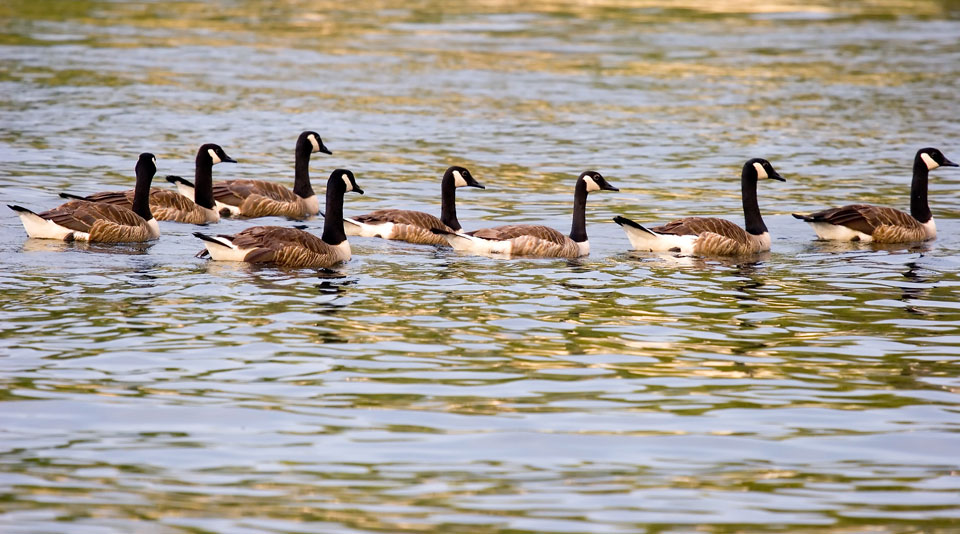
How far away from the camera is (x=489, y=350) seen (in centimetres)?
1258

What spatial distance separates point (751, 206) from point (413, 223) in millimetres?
4660

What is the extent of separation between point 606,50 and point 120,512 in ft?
127

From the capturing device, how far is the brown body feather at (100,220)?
17.5 metres

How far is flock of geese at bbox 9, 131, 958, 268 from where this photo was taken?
16891 millimetres

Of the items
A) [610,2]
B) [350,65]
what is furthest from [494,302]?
[610,2]

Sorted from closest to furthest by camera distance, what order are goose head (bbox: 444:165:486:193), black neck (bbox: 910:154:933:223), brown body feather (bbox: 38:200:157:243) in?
brown body feather (bbox: 38:200:157:243)
goose head (bbox: 444:165:486:193)
black neck (bbox: 910:154:933:223)

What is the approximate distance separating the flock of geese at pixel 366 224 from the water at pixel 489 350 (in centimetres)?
33

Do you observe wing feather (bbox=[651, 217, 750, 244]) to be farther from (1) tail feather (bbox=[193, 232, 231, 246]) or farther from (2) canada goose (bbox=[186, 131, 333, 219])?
(2) canada goose (bbox=[186, 131, 333, 219])

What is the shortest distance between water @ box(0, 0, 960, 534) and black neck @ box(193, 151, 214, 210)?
574mm

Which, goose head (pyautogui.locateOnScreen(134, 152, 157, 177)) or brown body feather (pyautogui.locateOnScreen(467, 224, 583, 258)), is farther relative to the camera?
goose head (pyautogui.locateOnScreen(134, 152, 157, 177))

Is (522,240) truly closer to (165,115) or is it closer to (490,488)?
(490,488)

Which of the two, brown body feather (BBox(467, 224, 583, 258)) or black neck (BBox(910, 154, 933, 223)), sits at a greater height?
black neck (BBox(910, 154, 933, 223))

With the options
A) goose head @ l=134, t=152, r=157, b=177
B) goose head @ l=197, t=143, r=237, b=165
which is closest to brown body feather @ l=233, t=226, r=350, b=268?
goose head @ l=134, t=152, r=157, b=177

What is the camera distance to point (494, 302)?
48.6ft
